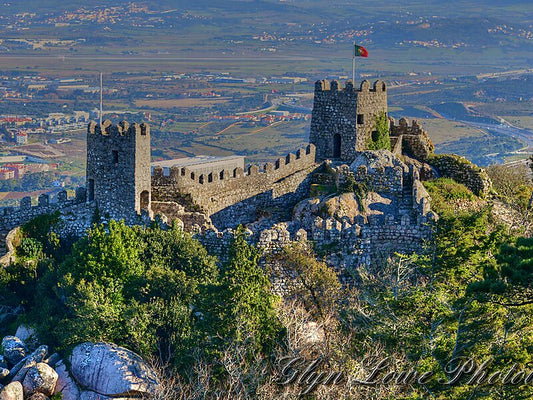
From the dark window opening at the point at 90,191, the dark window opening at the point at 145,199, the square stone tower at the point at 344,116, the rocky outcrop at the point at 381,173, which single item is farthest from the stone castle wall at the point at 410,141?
A: the dark window opening at the point at 90,191

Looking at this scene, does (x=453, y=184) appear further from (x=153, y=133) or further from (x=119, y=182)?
(x=153, y=133)

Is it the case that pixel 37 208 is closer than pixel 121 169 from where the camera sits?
No

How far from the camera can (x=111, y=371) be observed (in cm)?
3278

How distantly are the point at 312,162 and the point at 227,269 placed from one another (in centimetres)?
1275

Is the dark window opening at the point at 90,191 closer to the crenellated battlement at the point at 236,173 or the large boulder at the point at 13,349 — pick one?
the crenellated battlement at the point at 236,173

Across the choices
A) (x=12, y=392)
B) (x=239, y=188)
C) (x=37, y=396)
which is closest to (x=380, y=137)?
(x=239, y=188)

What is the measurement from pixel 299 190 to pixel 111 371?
14.0 meters

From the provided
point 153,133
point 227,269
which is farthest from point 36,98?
point 227,269

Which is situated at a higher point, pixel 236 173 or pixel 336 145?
pixel 336 145

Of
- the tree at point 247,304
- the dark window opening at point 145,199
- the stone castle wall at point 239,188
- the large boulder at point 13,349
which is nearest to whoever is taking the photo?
the tree at point 247,304

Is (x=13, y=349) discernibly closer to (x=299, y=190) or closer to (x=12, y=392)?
(x=12, y=392)

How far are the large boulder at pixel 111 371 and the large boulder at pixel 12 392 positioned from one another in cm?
177

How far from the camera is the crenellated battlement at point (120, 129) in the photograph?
128 feet

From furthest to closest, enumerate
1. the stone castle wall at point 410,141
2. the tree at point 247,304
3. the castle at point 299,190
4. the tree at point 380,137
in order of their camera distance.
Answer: the stone castle wall at point 410,141
the tree at point 380,137
the castle at point 299,190
the tree at point 247,304
